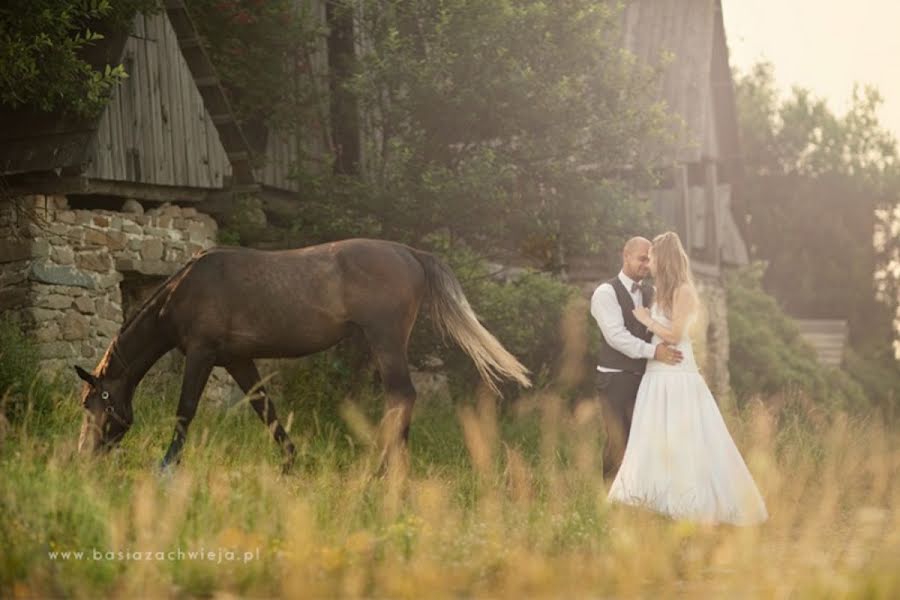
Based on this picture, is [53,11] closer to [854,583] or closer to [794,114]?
[854,583]

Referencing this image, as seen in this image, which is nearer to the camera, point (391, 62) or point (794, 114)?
point (391, 62)

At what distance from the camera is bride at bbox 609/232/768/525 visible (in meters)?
7.53

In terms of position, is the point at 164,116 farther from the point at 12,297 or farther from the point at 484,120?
the point at 484,120

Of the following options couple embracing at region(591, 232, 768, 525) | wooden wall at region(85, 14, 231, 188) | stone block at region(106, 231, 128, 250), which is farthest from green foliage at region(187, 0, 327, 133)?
couple embracing at region(591, 232, 768, 525)

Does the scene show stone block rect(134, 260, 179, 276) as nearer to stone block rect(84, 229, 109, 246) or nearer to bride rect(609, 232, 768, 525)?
stone block rect(84, 229, 109, 246)

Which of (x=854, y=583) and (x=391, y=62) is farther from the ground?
(x=391, y=62)

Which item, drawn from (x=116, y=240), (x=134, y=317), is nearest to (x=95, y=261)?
(x=116, y=240)

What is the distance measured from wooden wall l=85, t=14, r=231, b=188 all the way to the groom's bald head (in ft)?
18.2

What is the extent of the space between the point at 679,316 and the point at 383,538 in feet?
9.43

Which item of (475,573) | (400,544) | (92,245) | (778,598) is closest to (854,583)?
(778,598)

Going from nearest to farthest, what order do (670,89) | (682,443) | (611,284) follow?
1. (682,443)
2. (611,284)
3. (670,89)

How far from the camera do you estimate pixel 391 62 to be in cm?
1327

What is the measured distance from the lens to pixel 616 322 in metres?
8.09

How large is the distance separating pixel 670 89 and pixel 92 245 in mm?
12205
